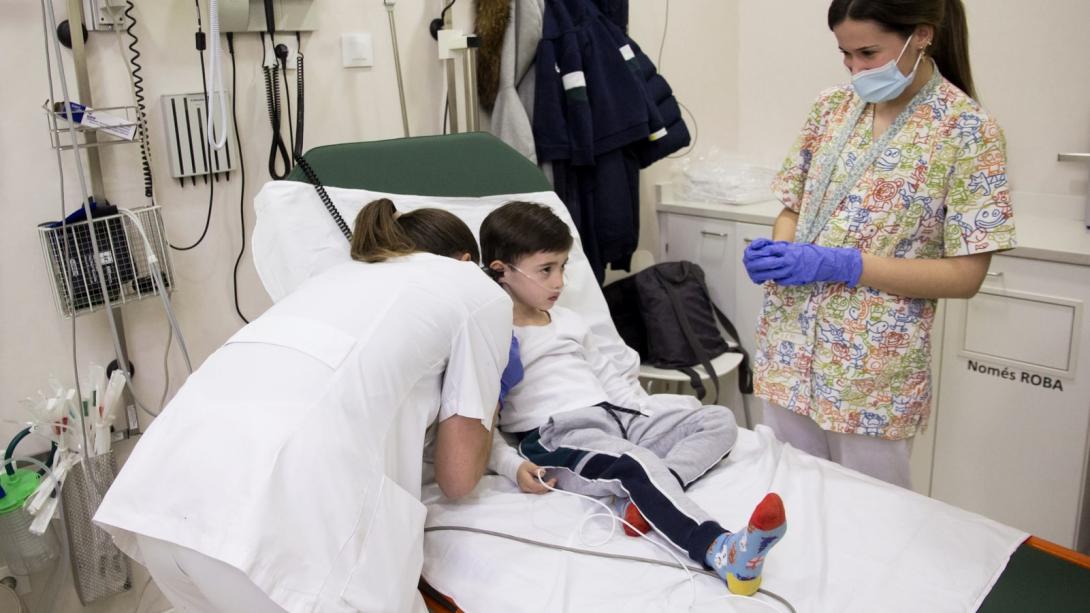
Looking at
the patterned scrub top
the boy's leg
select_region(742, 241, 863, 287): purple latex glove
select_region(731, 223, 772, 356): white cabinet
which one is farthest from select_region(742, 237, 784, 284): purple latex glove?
select_region(731, 223, 772, 356): white cabinet

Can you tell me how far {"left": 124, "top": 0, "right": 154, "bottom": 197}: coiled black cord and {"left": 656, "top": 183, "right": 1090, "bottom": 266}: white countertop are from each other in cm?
158

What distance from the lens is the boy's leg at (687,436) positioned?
4.98ft

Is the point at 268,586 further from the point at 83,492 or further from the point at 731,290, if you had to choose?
the point at 731,290

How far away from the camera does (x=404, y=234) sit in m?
1.51

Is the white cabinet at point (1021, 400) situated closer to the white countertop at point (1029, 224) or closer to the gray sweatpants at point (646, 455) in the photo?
the white countertop at point (1029, 224)

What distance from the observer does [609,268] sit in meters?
Answer: 2.81

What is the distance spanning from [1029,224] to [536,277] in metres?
1.50

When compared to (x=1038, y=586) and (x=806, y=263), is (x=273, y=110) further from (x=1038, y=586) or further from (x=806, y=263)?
(x=1038, y=586)

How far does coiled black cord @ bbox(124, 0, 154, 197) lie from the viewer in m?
1.83

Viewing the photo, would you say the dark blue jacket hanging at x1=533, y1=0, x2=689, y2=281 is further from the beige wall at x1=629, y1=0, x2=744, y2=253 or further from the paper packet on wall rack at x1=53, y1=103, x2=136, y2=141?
the paper packet on wall rack at x1=53, y1=103, x2=136, y2=141

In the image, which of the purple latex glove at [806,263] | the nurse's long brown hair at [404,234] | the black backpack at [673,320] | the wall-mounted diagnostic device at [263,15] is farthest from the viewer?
the black backpack at [673,320]

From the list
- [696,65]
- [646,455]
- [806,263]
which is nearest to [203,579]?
[646,455]

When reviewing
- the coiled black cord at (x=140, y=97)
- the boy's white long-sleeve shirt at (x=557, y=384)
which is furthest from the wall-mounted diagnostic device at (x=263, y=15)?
the boy's white long-sleeve shirt at (x=557, y=384)

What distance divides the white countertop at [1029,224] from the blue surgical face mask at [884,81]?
743 millimetres
